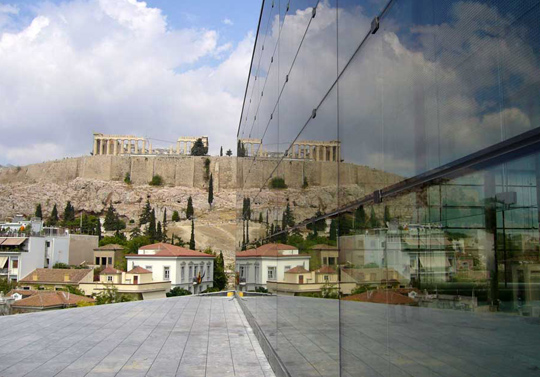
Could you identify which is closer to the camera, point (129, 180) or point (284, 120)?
point (284, 120)

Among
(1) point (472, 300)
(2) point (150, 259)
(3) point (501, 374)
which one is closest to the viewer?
(3) point (501, 374)

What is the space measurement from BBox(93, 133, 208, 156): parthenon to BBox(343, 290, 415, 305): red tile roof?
80465 mm

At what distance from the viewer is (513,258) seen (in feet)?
3.09

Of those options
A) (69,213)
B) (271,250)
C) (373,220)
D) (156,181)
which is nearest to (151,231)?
(69,213)

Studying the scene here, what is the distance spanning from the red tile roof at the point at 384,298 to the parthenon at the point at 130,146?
80465 millimetres

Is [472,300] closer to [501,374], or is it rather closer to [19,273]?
[501,374]

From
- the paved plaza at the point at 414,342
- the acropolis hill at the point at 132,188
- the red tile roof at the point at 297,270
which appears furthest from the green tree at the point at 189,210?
the paved plaza at the point at 414,342

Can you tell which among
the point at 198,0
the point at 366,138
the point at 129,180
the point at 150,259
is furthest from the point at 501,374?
the point at 129,180

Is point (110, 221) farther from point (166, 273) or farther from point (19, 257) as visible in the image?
point (166, 273)

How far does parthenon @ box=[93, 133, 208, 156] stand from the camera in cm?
8006

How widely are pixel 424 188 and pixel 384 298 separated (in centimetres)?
42

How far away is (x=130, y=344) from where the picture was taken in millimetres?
5555

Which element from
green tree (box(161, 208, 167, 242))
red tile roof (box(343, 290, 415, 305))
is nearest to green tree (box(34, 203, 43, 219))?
green tree (box(161, 208, 167, 242))

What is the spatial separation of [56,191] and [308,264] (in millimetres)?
78179
